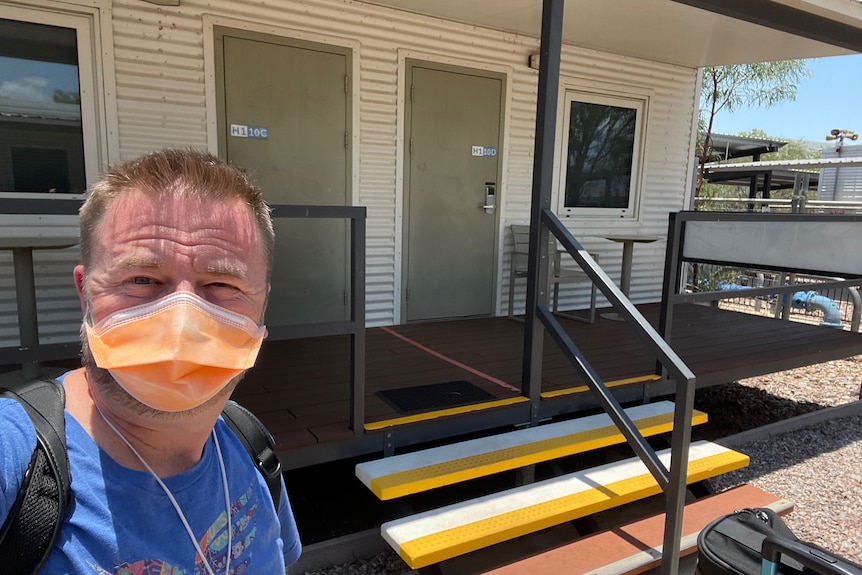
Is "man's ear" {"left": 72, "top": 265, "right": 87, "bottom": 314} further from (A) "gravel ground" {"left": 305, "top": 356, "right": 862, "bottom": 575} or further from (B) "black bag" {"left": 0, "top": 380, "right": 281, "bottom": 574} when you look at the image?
(A) "gravel ground" {"left": 305, "top": 356, "right": 862, "bottom": 575}

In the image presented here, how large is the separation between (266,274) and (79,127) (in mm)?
3445

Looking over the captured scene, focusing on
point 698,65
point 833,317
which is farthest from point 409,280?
point 833,317

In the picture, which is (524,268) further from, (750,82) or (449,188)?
(750,82)

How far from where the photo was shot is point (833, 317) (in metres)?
7.42

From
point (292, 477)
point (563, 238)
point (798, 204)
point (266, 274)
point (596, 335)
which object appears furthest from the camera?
point (798, 204)

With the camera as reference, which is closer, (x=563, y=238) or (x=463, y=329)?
(x=563, y=238)

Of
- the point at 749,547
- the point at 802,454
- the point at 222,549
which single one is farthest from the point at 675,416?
the point at 802,454

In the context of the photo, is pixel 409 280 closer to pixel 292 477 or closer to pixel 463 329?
pixel 463 329

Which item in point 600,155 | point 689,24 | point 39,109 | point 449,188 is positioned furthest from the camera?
point 600,155

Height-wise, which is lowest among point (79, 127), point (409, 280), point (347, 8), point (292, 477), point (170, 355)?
point (292, 477)

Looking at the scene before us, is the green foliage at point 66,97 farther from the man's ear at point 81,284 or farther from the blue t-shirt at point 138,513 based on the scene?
the blue t-shirt at point 138,513

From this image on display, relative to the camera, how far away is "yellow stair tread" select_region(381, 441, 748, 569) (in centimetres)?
221

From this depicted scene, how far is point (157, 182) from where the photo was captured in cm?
88

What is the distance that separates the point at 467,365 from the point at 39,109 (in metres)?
3.06
